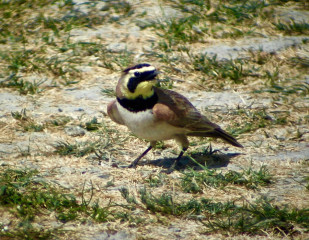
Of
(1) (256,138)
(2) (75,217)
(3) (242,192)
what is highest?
(2) (75,217)

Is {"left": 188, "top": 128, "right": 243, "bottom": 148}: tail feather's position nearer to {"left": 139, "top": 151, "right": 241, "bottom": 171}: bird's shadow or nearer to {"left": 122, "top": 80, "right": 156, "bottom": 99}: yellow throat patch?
{"left": 139, "top": 151, "right": 241, "bottom": 171}: bird's shadow

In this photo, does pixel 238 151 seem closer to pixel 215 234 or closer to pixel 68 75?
pixel 215 234

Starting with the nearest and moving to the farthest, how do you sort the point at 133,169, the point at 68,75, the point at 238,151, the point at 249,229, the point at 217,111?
the point at 249,229, the point at 133,169, the point at 238,151, the point at 217,111, the point at 68,75

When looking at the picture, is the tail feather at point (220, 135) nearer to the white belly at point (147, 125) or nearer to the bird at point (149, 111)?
the bird at point (149, 111)

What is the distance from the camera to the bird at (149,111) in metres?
5.31

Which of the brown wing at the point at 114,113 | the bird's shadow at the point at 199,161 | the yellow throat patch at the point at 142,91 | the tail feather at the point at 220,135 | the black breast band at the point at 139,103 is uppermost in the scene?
the yellow throat patch at the point at 142,91

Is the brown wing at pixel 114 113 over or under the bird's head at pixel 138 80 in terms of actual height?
under

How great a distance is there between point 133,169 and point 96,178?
1.51 ft

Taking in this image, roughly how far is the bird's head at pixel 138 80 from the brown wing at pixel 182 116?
201mm

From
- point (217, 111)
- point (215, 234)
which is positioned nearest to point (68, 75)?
point (217, 111)

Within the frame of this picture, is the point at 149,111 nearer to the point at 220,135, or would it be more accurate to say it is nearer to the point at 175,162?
the point at 175,162

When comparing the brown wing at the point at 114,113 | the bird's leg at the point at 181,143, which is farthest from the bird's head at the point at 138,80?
the bird's leg at the point at 181,143

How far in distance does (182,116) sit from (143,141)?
3.21 ft

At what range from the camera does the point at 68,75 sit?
7.80m
